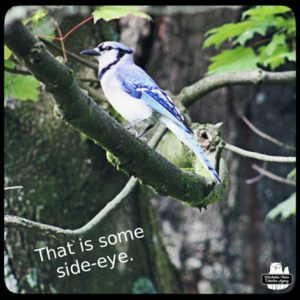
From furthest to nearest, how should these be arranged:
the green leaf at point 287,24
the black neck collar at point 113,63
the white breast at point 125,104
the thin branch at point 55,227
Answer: the green leaf at point 287,24 → the black neck collar at point 113,63 → the white breast at point 125,104 → the thin branch at point 55,227

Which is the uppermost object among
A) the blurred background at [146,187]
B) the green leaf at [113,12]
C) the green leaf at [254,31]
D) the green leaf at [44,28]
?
the green leaf at [113,12]

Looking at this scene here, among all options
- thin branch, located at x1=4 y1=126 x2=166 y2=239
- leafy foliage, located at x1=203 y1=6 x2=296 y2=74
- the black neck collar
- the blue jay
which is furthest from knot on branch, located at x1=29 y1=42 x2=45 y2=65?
leafy foliage, located at x1=203 y1=6 x2=296 y2=74

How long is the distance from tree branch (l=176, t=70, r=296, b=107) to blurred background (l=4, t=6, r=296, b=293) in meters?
0.06

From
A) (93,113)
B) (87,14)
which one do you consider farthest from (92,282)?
(93,113)

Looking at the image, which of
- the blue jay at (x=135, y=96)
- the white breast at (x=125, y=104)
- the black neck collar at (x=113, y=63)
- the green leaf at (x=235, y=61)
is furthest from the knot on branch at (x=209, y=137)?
the green leaf at (x=235, y=61)

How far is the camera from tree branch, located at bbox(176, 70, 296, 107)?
2.44 metres

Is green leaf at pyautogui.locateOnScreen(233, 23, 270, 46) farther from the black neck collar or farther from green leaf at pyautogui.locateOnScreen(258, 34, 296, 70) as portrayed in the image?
the black neck collar

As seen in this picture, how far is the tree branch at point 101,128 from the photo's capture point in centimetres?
120

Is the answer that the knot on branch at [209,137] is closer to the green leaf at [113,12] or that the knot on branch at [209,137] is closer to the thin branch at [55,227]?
the thin branch at [55,227]

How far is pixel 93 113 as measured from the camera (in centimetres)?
138

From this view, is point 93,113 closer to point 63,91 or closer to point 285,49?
point 63,91

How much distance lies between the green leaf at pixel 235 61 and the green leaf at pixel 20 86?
707 millimetres

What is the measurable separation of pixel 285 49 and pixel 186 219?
3.57 ft

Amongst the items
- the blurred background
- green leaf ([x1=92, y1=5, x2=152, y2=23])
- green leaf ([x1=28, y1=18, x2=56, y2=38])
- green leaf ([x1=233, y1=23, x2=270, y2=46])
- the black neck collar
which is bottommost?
the blurred background
